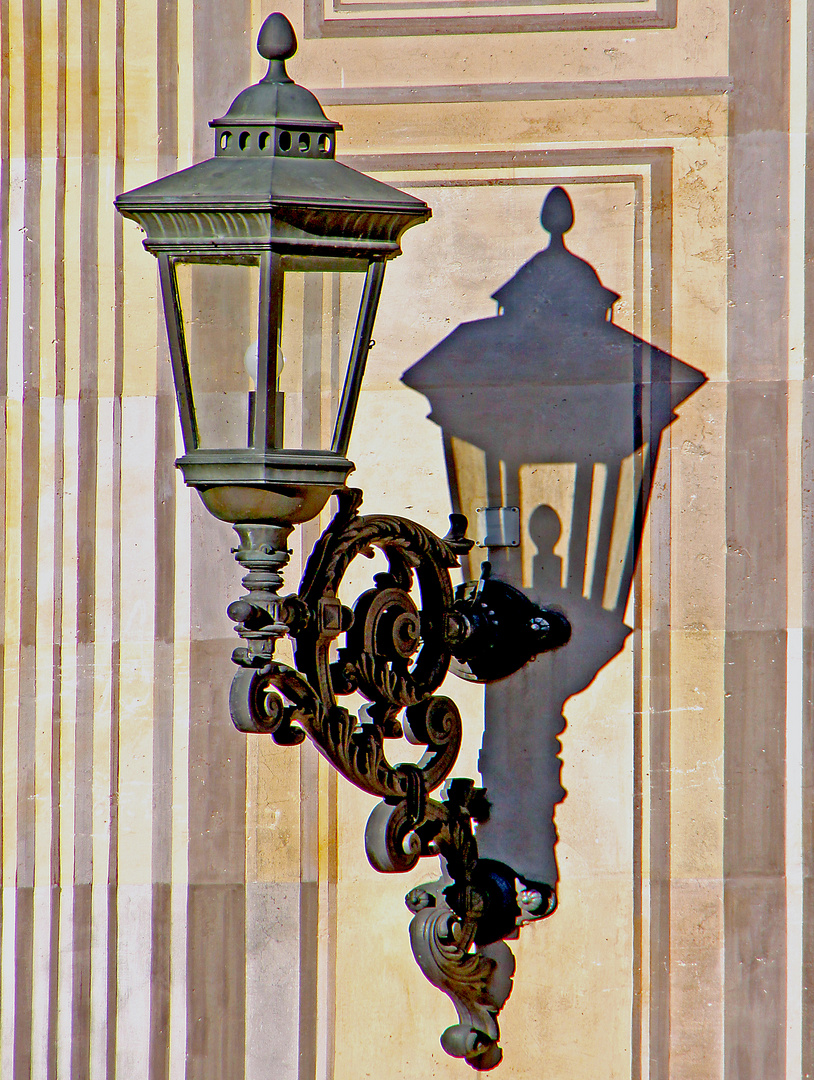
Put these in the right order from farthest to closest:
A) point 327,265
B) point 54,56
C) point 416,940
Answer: point 54,56 < point 416,940 < point 327,265

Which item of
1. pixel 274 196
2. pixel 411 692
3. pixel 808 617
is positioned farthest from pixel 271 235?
pixel 808 617

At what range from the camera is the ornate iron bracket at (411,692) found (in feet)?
6.97

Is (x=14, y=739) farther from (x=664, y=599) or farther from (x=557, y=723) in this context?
(x=664, y=599)

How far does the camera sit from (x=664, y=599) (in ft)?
8.95

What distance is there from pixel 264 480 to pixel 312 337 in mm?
276

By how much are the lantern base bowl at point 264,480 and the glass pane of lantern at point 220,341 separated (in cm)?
4

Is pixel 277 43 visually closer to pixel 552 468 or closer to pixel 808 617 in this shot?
pixel 552 468

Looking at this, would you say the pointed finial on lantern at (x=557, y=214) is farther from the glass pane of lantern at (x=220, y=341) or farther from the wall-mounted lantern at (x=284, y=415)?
the glass pane of lantern at (x=220, y=341)

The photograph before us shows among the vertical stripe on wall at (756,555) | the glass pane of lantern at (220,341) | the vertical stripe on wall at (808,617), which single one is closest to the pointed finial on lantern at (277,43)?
the glass pane of lantern at (220,341)

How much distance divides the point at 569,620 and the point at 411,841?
64cm

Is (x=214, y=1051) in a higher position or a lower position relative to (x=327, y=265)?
lower

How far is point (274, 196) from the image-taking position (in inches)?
76.7

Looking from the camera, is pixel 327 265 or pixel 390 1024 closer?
pixel 327 265

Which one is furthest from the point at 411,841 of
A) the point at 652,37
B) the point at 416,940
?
the point at 652,37
